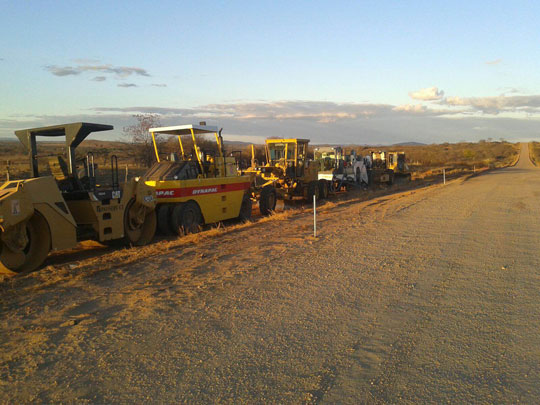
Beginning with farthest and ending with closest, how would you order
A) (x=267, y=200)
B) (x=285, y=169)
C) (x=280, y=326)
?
(x=285, y=169), (x=267, y=200), (x=280, y=326)

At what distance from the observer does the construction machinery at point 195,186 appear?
37.8 feet

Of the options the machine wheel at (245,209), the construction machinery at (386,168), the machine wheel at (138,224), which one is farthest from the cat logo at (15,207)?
Answer: the construction machinery at (386,168)

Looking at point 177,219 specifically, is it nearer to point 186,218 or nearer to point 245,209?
point 186,218

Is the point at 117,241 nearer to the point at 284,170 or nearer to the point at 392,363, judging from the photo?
the point at 392,363

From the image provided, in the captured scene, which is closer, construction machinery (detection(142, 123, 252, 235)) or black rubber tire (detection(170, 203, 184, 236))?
black rubber tire (detection(170, 203, 184, 236))

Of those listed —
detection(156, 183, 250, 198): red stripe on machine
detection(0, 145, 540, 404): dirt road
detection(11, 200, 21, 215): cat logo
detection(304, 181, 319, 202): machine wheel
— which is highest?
detection(11, 200, 21, 215): cat logo

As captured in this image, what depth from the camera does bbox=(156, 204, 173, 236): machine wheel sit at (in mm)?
11489

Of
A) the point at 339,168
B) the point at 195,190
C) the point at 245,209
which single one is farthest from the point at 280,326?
the point at 339,168

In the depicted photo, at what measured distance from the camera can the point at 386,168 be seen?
3425 centimetres

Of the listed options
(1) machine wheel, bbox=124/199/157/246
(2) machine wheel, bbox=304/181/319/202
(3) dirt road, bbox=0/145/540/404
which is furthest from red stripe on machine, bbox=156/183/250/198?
(2) machine wheel, bbox=304/181/319/202

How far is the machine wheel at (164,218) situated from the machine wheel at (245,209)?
3136 mm

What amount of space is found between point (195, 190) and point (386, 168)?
24735 millimetres

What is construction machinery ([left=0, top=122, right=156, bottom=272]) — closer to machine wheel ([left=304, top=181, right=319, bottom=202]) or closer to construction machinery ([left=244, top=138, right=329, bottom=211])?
construction machinery ([left=244, top=138, right=329, bottom=211])

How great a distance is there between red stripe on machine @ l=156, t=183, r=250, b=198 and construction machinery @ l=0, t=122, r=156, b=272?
1.99ft
